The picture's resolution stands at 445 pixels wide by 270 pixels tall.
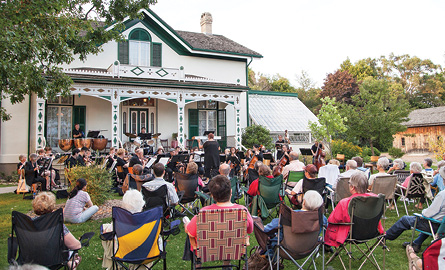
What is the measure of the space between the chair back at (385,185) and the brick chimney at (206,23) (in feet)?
66.3

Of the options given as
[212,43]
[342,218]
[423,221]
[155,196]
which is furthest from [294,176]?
[212,43]

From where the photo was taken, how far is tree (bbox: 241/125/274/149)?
1899 centimetres

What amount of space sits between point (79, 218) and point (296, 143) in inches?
717

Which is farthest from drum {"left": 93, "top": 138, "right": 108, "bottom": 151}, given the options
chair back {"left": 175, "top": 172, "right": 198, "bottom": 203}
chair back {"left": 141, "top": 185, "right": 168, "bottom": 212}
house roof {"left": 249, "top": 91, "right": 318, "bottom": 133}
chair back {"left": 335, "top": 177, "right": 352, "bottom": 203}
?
house roof {"left": 249, "top": 91, "right": 318, "bottom": 133}

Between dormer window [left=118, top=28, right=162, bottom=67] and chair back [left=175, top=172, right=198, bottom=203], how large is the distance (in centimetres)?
1307

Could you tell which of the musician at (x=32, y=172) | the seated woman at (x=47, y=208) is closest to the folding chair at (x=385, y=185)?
the seated woman at (x=47, y=208)

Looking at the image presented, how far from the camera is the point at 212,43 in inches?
859

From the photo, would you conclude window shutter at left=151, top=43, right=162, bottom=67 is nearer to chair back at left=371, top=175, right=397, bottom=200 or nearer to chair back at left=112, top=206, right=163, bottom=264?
chair back at left=371, top=175, right=397, bottom=200

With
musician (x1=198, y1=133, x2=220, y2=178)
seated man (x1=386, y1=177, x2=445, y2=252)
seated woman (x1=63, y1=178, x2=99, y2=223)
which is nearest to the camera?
seated man (x1=386, y1=177, x2=445, y2=252)

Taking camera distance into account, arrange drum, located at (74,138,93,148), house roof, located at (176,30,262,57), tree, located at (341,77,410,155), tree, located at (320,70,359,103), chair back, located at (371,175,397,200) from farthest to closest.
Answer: tree, located at (320,70,359,103), house roof, located at (176,30,262,57), tree, located at (341,77,410,155), drum, located at (74,138,93,148), chair back, located at (371,175,397,200)

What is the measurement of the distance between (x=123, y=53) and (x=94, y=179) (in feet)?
38.1

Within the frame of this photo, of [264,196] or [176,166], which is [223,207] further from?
[176,166]

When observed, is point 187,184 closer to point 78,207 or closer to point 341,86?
point 78,207

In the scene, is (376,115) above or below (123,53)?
below
